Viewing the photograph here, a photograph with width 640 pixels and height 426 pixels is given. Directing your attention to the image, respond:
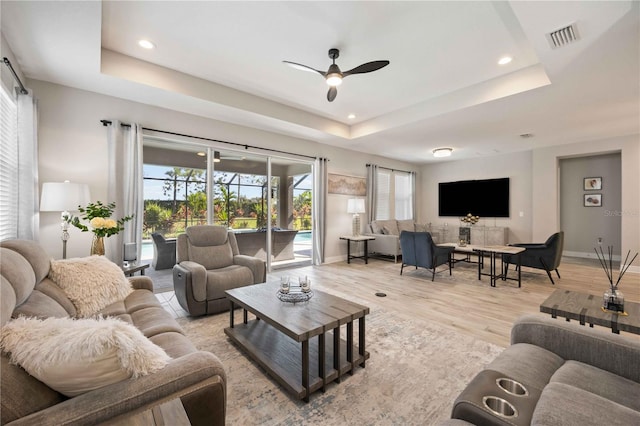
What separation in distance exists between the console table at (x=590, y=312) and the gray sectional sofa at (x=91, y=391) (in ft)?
6.74

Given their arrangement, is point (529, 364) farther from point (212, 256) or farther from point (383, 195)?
point (383, 195)

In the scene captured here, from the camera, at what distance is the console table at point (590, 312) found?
5.17 feet

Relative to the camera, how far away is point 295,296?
88.7 inches

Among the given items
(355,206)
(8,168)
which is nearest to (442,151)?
(355,206)

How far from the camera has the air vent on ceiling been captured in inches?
90.5

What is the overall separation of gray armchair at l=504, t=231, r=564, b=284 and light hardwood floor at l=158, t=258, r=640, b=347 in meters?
0.29

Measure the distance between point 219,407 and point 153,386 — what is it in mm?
276

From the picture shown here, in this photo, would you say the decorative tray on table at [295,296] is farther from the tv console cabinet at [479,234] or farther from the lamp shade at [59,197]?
the tv console cabinet at [479,234]

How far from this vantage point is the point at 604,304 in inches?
70.9

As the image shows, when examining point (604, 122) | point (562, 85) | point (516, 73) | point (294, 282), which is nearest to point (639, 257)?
point (604, 122)

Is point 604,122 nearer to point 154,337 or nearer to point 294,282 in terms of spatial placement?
point 294,282

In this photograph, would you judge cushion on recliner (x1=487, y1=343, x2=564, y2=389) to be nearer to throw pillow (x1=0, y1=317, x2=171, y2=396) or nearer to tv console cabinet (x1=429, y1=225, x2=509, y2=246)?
throw pillow (x1=0, y1=317, x2=171, y2=396)

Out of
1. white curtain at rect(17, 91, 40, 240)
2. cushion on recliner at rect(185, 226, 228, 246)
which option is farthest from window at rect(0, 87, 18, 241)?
cushion on recliner at rect(185, 226, 228, 246)

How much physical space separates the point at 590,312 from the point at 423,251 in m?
2.90
